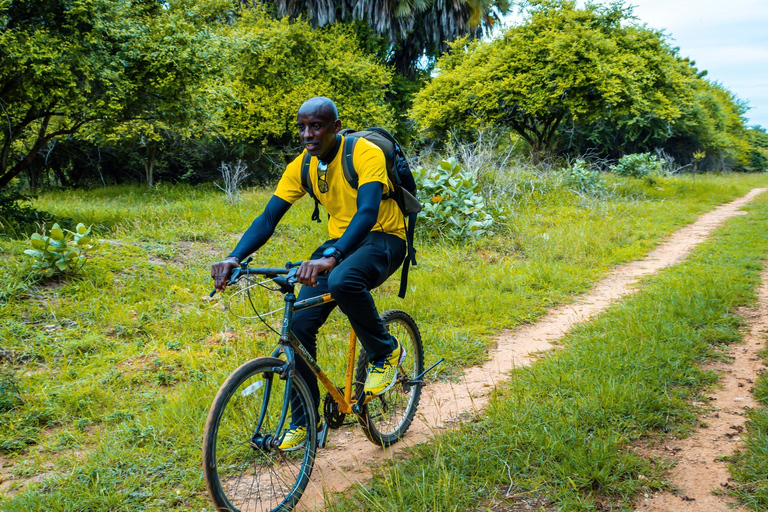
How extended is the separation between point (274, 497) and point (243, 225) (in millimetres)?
7734

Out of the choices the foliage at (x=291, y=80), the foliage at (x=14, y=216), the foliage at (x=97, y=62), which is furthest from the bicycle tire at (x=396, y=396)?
the foliage at (x=291, y=80)

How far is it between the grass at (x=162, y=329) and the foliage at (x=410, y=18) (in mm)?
17202

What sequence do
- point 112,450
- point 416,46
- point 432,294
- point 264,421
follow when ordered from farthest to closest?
point 416,46
point 432,294
point 112,450
point 264,421

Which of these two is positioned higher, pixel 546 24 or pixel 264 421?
pixel 546 24

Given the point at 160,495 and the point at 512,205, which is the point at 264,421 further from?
the point at 512,205

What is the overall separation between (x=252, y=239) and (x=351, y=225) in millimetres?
592

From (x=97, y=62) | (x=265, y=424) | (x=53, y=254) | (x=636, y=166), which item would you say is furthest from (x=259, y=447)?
(x=636, y=166)

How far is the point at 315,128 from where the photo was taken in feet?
10.1

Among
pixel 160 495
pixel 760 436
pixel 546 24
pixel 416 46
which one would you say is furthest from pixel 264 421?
pixel 416 46

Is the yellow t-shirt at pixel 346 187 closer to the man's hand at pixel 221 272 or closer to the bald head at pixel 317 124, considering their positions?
the bald head at pixel 317 124

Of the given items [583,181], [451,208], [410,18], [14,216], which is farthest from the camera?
[410,18]

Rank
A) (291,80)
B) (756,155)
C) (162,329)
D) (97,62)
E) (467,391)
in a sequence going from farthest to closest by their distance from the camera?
(756,155), (291,80), (97,62), (162,329), (467,391)

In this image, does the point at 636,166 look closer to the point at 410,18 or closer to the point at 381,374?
the point at 410,18

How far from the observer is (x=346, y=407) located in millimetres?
3307
